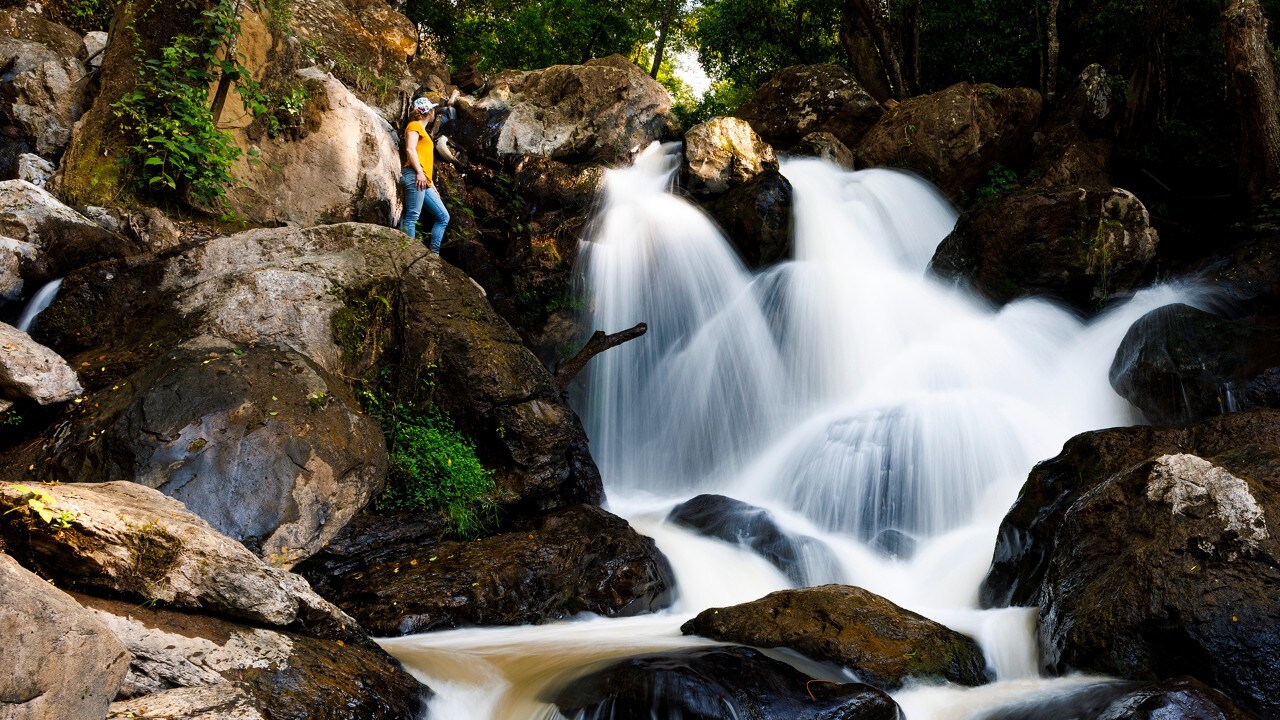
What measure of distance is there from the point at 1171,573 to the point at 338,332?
618 centimetres

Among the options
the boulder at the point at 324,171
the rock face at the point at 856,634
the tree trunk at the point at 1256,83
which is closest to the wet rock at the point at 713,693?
the rock face at the point at 856,634

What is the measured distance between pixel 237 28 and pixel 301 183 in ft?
5.89

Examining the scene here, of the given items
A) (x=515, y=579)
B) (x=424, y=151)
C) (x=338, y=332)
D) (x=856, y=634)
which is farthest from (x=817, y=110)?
(x=856, y=634)

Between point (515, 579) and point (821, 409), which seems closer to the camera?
point (515, 579)

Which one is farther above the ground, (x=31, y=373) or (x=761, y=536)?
(x=31, y=373)

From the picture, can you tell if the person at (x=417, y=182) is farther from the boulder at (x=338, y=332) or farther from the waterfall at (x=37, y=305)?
the waterfall at (x=37, y=305)

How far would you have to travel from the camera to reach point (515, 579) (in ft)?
19.0

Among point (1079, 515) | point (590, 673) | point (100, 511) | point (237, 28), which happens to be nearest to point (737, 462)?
point (1079, 515)

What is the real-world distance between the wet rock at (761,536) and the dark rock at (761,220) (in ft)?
15.9

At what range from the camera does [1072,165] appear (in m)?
12.6

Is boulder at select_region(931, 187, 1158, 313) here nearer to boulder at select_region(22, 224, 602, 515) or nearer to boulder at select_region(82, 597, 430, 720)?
boulder at select_region(22, 224, 602, 515)

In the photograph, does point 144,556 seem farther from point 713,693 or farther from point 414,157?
point 414,157

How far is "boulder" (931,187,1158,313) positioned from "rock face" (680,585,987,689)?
6.59 m

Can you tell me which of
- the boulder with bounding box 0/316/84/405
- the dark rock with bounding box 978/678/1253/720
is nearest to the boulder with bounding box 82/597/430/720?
the boulder with bounding box 0/316/84/405
